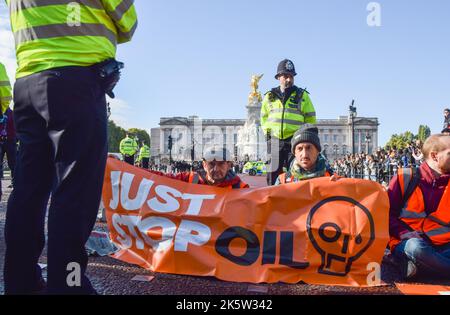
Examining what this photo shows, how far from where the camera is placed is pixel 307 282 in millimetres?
2744

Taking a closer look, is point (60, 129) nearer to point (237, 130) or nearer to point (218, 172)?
point (218, 172)

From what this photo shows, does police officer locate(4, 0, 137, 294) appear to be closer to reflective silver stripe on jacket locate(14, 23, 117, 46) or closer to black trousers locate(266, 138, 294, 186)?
reflective silver stripe on jacket locate(14, 23, 117, 46)

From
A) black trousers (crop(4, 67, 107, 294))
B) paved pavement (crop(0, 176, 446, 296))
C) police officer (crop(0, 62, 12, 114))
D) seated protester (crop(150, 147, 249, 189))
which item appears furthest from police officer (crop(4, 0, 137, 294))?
police officer (crop(0, 62, 12, 114))

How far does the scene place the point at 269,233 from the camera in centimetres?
297

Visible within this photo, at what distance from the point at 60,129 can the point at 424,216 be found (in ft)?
9.13

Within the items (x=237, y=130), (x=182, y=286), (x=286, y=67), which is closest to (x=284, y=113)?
(x=286, y=67)

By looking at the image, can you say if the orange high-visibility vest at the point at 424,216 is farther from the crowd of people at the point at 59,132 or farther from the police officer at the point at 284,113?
the crowd of people at the point at 59,132

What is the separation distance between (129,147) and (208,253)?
12.5 m

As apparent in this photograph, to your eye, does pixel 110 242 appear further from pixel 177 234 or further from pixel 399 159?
pixel 399 159

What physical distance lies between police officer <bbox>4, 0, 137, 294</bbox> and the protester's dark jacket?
2370mm

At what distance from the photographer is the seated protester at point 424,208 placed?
2973mm

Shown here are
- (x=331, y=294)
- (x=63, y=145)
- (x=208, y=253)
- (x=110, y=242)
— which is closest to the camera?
(x=63, y=145)

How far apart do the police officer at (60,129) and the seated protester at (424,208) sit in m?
2.36
